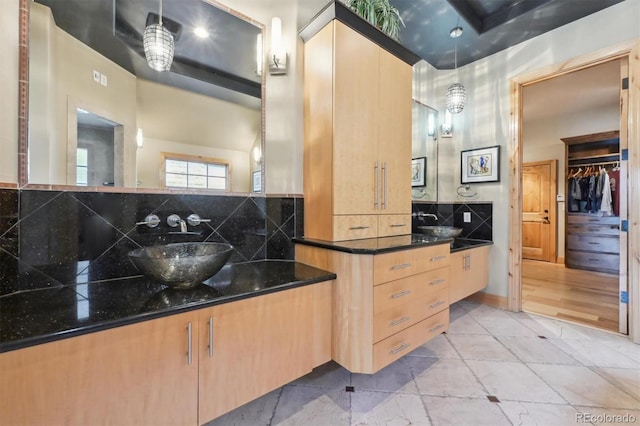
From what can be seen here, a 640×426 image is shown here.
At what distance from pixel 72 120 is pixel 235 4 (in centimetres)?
127

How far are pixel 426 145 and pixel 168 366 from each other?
3.33 metres

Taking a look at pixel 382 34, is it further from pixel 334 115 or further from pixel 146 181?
pixel 146 181

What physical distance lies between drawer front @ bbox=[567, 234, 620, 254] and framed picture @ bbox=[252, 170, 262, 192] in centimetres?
566

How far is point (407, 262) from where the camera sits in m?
1.66

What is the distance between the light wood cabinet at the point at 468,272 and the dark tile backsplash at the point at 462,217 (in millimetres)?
219

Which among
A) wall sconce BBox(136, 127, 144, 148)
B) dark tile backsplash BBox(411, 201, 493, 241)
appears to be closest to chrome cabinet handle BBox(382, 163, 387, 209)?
dark tile backsplash BBox(411, 201, 493, 241)

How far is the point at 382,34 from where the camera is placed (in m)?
1.93

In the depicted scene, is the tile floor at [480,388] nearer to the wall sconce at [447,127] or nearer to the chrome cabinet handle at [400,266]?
the chrome cabinet handle at [400,266]

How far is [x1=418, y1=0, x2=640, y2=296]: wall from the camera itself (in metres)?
2.32

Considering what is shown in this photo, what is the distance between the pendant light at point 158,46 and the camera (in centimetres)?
150

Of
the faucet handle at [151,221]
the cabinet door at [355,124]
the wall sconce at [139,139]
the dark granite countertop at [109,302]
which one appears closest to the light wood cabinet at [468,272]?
the cabinet door at [355,124]

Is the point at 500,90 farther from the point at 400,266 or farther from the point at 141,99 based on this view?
the point at 141,99

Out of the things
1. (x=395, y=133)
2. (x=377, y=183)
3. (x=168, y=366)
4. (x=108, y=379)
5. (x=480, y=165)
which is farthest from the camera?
(x=480, y=165)

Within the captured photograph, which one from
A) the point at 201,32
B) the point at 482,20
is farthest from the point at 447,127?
the point at 201,32
